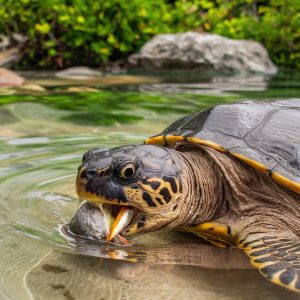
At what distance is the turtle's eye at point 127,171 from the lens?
2.07 m

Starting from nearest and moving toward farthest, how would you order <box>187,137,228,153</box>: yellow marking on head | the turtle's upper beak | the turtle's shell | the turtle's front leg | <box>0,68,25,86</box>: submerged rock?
the turtle's front leg → the turtle's upper beak → the turtle's shell → <box>187,137,228,153</box>: yellow marking on head → <box>0,68,25,86</box>: submerged rock

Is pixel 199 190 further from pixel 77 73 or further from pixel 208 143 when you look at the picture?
pixel 77 73

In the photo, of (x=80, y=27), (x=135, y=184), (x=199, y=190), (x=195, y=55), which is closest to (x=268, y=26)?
(x=195, y=55)

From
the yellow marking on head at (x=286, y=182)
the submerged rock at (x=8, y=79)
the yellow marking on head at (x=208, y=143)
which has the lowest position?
the submerged rock at (x=8, y=79)

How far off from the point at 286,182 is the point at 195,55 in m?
6.98

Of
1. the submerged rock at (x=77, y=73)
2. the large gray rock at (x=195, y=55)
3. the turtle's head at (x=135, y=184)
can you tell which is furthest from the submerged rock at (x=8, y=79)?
the turtle's head at (x=135, y=184)

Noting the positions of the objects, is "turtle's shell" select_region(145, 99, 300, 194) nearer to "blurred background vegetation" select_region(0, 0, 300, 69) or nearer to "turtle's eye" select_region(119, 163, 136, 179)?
"turtle's eye" select_region(119, 163, 136, 179)

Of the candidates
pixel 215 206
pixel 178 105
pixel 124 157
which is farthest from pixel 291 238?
pixel 178 105

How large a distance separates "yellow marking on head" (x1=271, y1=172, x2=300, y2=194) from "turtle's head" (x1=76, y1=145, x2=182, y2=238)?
357 mm

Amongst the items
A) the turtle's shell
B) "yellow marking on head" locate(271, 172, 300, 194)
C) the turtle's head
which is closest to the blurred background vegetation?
the turtle's shell

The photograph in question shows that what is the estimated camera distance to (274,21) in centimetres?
1006

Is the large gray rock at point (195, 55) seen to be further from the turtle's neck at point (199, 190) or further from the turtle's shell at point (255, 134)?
the turtle's neck at point (199, 190)

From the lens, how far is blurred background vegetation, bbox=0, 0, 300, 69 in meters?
9.09

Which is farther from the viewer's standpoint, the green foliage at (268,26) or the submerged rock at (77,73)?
the green foliage at (268,26)
